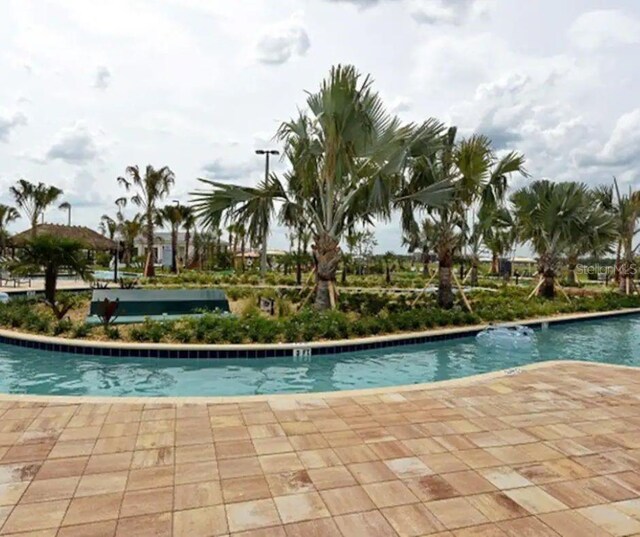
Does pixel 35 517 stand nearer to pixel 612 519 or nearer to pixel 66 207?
pixel 612 519

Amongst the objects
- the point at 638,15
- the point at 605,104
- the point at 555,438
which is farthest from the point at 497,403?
the point at 605,104

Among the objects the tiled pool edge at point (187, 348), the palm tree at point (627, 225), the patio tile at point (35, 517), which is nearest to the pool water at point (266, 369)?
the tiled pool edge at point (187, 348)

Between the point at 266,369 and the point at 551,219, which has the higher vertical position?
the point at 551,219

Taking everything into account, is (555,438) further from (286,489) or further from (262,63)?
(262,63)

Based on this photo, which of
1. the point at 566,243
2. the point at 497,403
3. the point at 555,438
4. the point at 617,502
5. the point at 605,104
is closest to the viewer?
the point at 617,502

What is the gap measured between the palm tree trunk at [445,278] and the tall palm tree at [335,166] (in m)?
2.41

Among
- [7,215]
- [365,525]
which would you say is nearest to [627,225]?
[365,525]

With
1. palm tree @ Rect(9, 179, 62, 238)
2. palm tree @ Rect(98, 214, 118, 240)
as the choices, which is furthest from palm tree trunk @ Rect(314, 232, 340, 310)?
palm tree @ Rect(98, 214, 118, 240)

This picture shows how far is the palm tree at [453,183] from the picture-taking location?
12.0 metres

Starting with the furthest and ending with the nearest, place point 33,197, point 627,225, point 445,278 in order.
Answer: point 33,197, point 627,225, point 445,278

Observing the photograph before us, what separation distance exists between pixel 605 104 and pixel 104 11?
12.1 metres

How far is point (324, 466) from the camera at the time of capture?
3.50 m

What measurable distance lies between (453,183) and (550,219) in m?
5.49

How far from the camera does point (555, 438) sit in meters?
4.17
